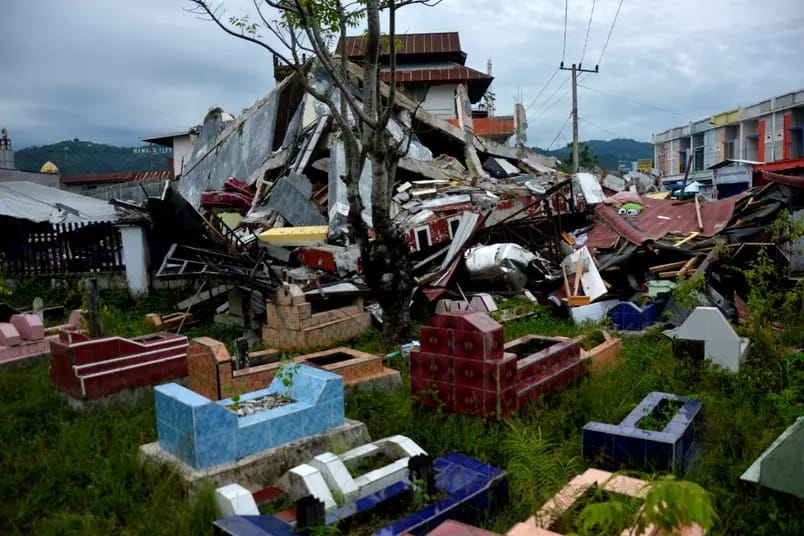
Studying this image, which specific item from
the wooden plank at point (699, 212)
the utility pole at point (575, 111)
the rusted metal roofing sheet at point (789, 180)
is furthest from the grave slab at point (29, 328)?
the utility pole at point (575, 111)

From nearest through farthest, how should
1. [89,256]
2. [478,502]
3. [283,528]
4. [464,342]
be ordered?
[283,528]
[478,502]
[464,342]
[89,256]

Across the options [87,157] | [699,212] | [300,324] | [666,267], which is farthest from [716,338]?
[87,157]

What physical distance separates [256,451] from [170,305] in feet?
25.0

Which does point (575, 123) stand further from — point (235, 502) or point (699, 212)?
point (235, 502)

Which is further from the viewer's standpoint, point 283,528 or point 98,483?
point 98,483

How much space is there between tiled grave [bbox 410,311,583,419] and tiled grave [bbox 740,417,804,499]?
195 centimetres

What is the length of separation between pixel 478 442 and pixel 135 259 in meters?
9.35

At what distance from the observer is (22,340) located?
780 centimetres

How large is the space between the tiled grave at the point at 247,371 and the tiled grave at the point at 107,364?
→ 0.67 metres

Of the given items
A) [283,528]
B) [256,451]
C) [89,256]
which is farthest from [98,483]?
[89,256]

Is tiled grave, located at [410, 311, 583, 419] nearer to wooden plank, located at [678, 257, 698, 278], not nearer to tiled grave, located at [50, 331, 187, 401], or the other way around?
tiled grave, located at [50, 331, 187, 401]

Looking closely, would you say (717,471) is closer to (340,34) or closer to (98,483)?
(98,483)

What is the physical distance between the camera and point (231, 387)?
5.48m

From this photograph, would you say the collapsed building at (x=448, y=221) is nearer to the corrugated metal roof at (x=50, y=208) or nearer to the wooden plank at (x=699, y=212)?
the wooden plank at (x=699, y=212)
